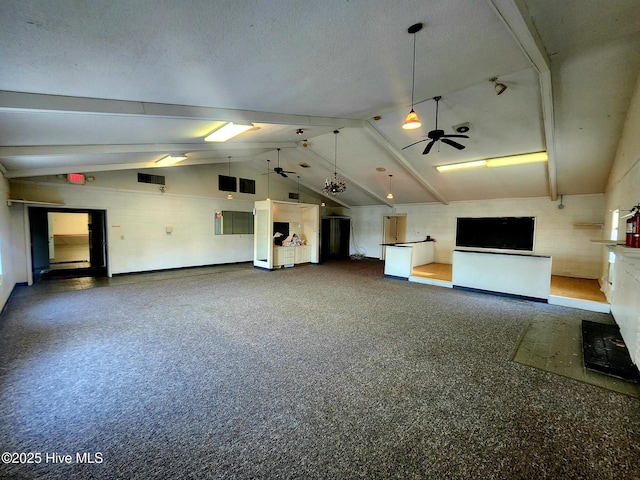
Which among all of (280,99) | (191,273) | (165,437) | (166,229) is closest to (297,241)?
(191,273)

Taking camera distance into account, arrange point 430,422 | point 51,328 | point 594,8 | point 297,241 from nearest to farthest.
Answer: point 430,422 < point 594,8 < point 51,328 < point 297,241

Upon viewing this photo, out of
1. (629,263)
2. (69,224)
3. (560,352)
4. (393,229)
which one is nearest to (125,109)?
(560,352)

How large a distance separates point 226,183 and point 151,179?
2.37 meters

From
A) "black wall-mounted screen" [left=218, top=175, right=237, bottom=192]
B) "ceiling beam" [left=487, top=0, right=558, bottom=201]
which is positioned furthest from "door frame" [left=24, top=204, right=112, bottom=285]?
"ceiling beam" [left=487, top=0, right=558, bottom=201]

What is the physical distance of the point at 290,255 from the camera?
9.60 m

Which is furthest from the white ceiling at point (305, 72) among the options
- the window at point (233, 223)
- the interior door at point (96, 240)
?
the window at point (233, 223)

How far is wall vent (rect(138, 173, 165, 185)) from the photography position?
7758 millimetres

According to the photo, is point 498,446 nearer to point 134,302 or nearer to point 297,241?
point 134,302

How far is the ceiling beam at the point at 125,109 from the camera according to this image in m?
2.25

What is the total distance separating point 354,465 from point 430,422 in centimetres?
74

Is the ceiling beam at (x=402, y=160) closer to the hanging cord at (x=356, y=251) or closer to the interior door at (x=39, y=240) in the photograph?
the hanging cord at (x=356, y=251)

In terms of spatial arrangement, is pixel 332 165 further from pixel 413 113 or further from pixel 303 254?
pixel 413 113

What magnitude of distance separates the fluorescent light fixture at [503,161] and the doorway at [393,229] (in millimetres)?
4482

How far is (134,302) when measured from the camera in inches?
199
